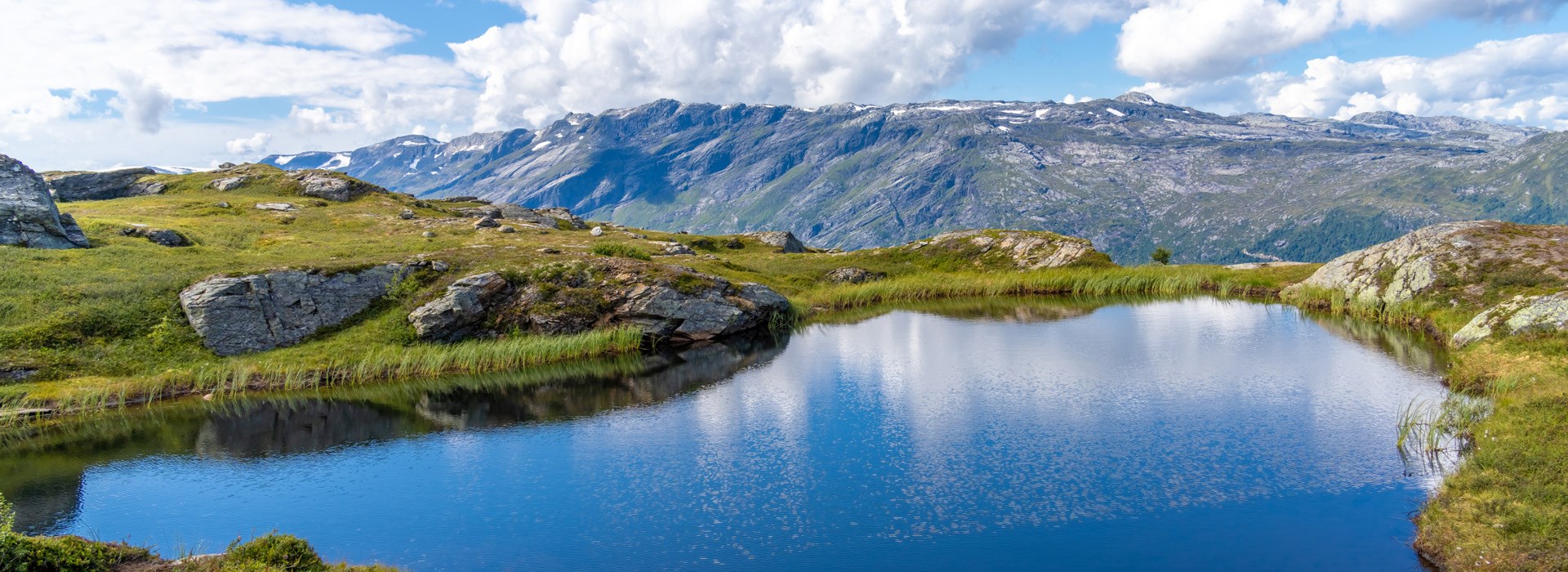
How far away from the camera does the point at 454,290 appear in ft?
216

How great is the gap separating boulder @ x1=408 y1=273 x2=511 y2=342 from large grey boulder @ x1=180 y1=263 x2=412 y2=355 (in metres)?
6.01

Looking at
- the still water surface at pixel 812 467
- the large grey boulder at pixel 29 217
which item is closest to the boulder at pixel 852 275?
the still water surface at pixel 812 467

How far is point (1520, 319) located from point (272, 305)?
280 feet

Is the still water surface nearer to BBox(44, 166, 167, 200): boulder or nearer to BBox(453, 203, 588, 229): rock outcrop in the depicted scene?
BBox(453, 203, 588, 229): rock outcrop

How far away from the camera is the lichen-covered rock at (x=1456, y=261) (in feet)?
192

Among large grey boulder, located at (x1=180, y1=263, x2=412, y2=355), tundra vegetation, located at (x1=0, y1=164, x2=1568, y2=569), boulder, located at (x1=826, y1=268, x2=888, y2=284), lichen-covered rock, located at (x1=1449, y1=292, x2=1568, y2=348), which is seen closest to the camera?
tundra vegetation, located at (x1=0, y1=164, x2=1568, y2=569)

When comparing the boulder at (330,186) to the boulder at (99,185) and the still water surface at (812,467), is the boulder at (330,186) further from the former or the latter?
the still water surface at (812,467)

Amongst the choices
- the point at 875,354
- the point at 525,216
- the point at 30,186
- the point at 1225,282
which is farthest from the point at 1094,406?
the point at 525,216

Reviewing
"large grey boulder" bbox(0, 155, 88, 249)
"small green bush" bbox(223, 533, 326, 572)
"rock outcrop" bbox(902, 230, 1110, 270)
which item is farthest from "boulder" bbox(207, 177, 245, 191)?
"small green bush" bbox(223, 533, 326, 572)

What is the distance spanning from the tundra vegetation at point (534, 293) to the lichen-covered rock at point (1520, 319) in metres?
0.89

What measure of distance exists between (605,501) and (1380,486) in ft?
A: 100

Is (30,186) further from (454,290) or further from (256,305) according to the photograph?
(454,290)

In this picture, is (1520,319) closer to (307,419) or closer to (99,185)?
(307,419)

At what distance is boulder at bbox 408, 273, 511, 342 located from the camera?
63719mm
